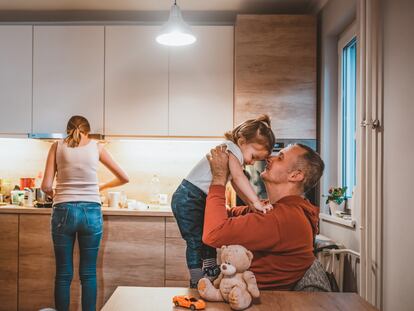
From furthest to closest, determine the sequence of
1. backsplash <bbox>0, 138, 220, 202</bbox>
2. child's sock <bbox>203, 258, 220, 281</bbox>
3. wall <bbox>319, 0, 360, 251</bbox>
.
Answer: backsplash <bbox>0, 138, 220, 202</bbox>, wall <bbox>319, 0, 360, 251</bbox>, child's sock <bbox>203, 258, 220, 281</bbox>

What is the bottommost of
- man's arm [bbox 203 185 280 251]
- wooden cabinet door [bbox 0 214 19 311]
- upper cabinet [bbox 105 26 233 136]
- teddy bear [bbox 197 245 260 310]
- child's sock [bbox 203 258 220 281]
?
wooden cabinet door [bbox 0 214 19 311]

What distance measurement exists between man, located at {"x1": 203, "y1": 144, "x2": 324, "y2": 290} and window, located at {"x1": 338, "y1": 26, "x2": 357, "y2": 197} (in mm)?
1657

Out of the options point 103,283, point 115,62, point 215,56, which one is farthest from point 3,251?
point 215,56

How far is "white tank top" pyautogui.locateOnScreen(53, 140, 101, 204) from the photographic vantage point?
9.87 ft

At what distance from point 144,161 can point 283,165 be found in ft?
8.38

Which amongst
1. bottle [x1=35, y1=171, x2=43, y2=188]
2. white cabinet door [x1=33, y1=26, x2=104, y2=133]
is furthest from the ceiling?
bottle [x1=35, y1=171, x2=43, y2=188]

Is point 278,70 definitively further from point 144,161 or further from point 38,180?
point 38,180

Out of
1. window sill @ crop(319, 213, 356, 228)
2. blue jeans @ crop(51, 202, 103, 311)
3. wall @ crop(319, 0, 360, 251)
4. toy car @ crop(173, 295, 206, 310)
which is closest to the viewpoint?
toy car @ crop(173, 295, 206, 310)

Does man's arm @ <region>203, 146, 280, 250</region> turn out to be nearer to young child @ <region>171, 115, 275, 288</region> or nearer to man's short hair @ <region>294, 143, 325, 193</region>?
man's short hair @ <region>294, 143, 325, 193</region>

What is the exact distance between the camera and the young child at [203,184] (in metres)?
2.05

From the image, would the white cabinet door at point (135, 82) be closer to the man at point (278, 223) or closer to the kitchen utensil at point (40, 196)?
the kitchen utensil at point (40, 196)

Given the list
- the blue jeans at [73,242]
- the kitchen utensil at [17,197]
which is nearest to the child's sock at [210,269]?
the blue jeans at [73,242]

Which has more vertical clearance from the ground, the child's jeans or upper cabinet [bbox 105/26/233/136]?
upper cabinet [bbox 105/26/233/136]

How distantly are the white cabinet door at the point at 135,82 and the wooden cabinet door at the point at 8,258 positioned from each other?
102 centimetres
